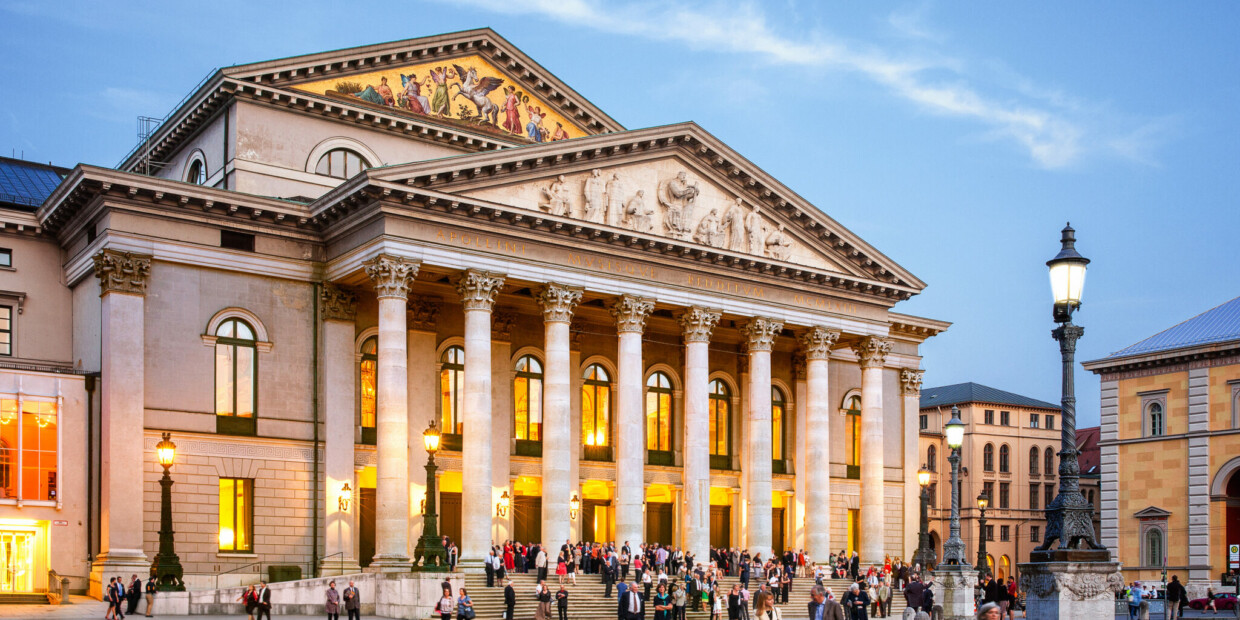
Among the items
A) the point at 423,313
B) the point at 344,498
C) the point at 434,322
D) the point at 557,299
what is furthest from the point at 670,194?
the point at 344,498

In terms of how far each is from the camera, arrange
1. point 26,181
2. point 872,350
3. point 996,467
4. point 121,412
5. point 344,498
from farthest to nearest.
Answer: point 996,467, point 872,350, point 26,181, point 344,498, point 121,412

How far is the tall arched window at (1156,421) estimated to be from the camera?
56188mm

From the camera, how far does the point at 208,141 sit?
43156 millimetres

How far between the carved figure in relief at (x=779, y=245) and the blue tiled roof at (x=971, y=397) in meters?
46.4

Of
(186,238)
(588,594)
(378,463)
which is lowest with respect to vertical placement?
(588,594)

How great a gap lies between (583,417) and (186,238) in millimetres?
15447

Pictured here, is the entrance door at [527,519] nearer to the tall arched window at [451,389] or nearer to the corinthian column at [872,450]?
the tall arched window at [451,389]

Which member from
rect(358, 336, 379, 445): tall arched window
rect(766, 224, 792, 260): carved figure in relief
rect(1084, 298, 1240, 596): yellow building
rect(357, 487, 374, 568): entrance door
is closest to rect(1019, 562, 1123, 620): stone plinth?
rect(357, 487, 374, 568): entrance door

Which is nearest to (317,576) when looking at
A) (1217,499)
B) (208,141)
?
(208,141)

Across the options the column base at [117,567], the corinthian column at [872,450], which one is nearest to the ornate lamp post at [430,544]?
the column base at [117,567]

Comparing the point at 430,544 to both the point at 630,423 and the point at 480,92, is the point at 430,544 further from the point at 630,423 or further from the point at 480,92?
the point at 480,92

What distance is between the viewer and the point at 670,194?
43.2 meters

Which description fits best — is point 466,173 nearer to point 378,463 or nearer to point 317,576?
point 378,463

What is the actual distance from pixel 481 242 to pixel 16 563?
15.4 meters
